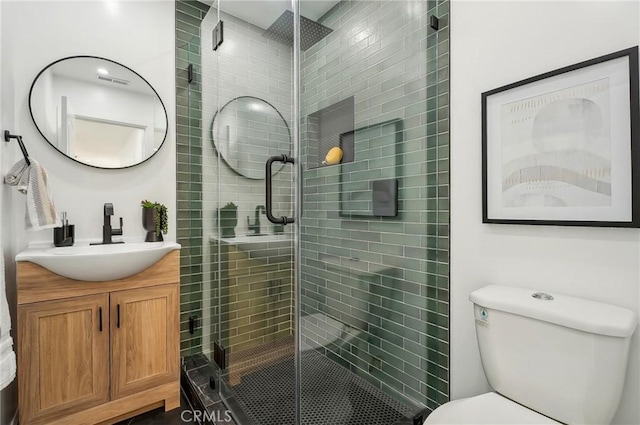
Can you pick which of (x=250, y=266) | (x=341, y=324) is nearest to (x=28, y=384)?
(x=250, y=266)

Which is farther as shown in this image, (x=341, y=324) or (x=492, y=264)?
(x=341, y=324)

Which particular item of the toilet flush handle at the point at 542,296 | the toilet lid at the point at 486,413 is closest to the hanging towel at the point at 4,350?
the toilet lid at the point at 486,413

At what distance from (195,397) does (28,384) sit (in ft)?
2.47

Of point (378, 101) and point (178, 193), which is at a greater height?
point (378, 101)

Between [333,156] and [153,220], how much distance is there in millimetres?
1310

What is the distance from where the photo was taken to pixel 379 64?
148 centimetres

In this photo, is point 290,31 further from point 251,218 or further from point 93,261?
point 93,261

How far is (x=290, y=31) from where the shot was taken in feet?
4.15

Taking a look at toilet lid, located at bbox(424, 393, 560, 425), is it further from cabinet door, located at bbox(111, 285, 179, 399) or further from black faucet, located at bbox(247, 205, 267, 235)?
cabinet door, located at bbox(111, 285, 179, 399)

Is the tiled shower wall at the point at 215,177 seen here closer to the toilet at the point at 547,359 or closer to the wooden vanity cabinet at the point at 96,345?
the wooden vanity cabinet at the point at 96,345

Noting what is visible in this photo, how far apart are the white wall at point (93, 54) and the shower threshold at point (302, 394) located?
1183 mm

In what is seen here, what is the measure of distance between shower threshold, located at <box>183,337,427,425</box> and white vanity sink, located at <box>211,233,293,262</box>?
1.17 feet

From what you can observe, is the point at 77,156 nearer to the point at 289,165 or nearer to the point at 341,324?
the point at 289,165

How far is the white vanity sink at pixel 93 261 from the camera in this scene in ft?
4.66
